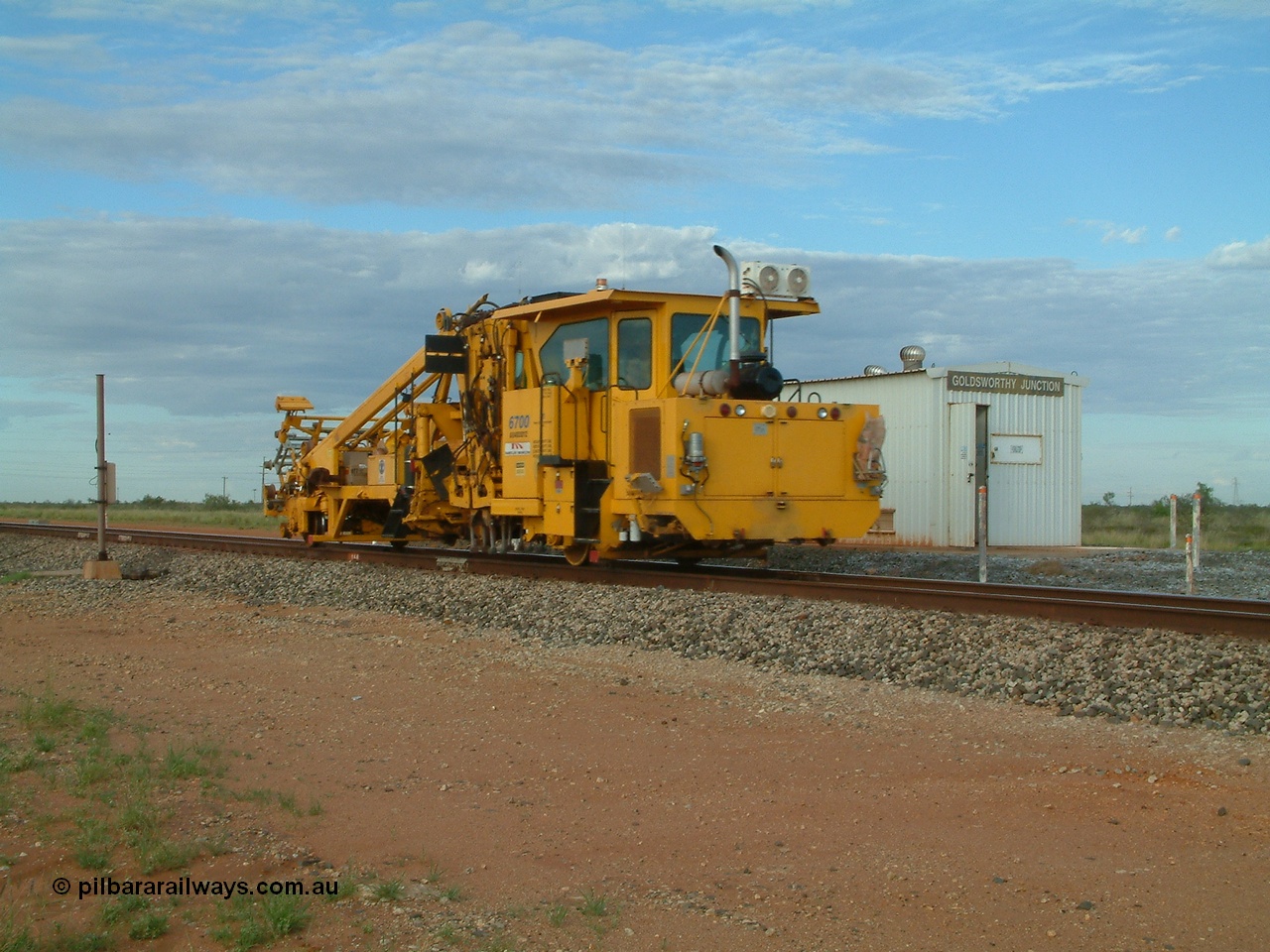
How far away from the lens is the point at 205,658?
32.0 ft

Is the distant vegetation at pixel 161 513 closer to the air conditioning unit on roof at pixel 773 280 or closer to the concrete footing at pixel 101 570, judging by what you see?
the concrete footing at pixel 101 570

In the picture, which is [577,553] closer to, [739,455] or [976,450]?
[739,455]

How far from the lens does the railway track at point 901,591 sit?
28.3 feet

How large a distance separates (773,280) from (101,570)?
1075 centimetres

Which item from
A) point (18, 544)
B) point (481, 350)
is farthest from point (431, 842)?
point (18, 544)

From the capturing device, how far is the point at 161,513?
58.2 meters

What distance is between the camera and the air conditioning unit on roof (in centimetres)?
1240

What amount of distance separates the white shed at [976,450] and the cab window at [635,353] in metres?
8.49

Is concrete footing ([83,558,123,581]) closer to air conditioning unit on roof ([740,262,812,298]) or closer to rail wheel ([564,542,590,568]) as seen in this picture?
rail wheel ([564,542,590,568])

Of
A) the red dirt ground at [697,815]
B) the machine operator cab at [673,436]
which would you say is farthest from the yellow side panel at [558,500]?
the red dirt ground at [697,815]

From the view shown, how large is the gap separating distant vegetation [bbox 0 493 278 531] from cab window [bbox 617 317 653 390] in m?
29.1

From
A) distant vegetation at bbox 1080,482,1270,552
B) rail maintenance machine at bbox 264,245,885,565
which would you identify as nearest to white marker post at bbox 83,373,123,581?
rail maintenance machine at bbox 264,245,885,565

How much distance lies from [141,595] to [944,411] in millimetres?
13401

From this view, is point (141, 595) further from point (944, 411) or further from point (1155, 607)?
point (944, 411)
